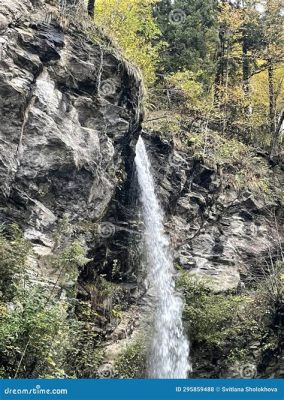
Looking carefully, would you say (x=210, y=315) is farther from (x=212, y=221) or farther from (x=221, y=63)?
(x=221, y=63)

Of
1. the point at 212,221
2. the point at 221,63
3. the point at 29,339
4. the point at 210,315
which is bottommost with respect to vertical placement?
the point at 210,315

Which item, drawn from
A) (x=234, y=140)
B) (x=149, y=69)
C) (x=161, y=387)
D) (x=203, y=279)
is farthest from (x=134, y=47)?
(x=161, y=387)

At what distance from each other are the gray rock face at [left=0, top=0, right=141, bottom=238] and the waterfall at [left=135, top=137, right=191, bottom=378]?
1.84 metres

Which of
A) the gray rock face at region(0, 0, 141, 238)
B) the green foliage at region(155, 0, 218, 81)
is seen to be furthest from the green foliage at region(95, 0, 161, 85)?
the gray rock face at region(0, 0, 141, 238)

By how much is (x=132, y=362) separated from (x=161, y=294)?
2.86 m

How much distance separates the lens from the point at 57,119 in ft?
40.3

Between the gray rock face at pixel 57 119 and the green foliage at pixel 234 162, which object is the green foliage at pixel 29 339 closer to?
the gray rock face at pixel 57 119

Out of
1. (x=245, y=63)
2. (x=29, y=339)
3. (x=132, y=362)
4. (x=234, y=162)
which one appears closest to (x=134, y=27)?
(x=245, y=63)

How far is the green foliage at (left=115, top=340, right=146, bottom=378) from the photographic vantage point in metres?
11.7

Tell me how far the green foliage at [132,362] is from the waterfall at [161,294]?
429 millimetres

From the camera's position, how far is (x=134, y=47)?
22.0 metres

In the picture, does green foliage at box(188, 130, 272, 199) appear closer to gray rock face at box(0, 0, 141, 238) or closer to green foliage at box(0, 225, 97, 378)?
gray rock face at box(0, 0, 141, 238)

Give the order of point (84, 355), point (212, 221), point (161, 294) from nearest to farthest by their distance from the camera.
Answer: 1. point (84, 355)
2. point (161, 294)
3. point (212, 221)

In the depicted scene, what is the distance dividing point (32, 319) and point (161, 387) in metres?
2.43
